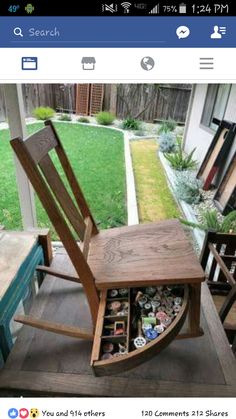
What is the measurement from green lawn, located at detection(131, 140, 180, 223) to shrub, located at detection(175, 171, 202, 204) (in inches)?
3.8

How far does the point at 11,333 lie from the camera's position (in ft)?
3.01

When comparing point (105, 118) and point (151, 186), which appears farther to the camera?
point (105, 118)

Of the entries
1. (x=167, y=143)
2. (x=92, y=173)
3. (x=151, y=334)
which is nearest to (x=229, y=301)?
(x=151, y=334)

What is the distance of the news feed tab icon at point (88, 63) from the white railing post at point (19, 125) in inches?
27.3

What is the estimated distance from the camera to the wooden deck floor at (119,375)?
74 cm

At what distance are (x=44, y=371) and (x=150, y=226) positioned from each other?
A: 599mm

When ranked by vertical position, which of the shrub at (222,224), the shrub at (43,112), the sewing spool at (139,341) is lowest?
the shrub at (222,224)

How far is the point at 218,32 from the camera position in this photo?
1.80 feet

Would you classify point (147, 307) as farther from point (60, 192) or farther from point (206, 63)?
point (206, 63)

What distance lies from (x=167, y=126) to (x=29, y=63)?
353 centimetres
